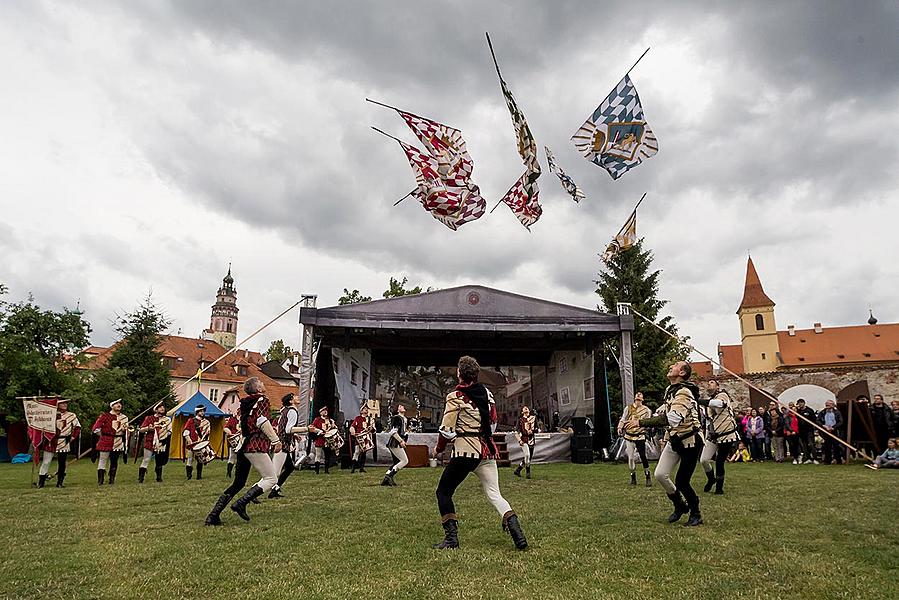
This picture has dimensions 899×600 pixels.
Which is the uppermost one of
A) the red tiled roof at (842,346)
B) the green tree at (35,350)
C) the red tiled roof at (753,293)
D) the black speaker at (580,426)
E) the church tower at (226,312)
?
the church tower at (226,312)

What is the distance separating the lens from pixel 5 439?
86.1ft

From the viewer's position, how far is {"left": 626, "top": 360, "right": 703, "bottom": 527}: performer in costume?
22.7ft

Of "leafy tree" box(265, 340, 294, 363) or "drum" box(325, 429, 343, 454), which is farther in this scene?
"leafy tree" box(265, 340, 294, 363)

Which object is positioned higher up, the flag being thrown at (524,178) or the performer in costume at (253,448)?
the flag being thrown at (524,178)

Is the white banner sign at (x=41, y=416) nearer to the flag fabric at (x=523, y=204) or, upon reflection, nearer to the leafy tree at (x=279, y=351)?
the flag fabric at (x=523, y=204)

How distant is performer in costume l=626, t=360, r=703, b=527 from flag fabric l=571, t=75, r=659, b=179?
4.73 m

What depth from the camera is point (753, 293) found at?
80.5 metres

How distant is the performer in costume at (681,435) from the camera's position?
6.93m

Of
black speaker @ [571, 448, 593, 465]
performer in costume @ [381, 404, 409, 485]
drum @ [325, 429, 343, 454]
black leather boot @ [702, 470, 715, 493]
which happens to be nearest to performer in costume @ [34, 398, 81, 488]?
drum @ [325, 429, 343, 454]

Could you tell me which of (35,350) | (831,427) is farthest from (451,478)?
(35,350)

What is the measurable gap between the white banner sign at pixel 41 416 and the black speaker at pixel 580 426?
14338 millimetres

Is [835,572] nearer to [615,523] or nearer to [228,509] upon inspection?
[615,523]

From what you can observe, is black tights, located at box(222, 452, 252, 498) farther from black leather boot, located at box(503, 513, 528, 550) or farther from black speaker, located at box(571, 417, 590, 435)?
black speaker, located at box(571, 417, 590, 435)

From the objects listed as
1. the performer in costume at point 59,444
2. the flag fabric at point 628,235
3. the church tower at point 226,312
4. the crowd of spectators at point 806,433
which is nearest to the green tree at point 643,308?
the crowd of spectators at point 806,433
